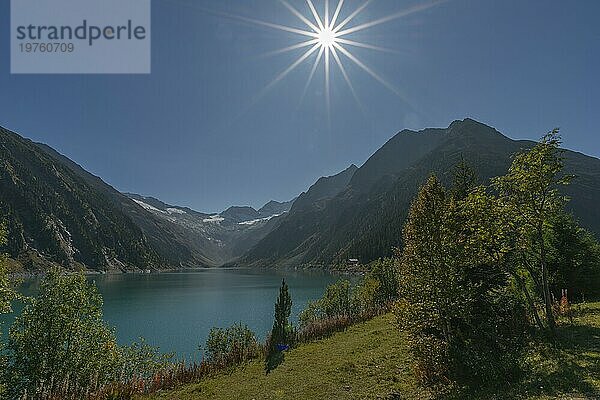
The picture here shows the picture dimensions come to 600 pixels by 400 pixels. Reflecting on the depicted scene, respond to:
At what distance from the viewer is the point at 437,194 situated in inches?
705

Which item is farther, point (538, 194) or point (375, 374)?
point (375, 374)

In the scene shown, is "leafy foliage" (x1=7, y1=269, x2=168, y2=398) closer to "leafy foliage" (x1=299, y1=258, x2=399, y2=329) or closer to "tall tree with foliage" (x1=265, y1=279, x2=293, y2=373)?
"tall tree with foliage" (x1=265, y1=279, x2=293, y2=373)

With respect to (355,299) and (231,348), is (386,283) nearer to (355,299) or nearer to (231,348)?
(355,299)

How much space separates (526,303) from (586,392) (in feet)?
30.1

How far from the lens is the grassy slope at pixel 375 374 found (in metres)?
11.9

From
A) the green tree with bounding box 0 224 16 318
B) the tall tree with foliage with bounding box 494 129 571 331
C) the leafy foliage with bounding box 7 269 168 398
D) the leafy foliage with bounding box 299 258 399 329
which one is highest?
the tall tree with foliage with bounding box 494 129 571 331

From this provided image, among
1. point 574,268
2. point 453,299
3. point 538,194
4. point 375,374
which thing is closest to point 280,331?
point 375,374

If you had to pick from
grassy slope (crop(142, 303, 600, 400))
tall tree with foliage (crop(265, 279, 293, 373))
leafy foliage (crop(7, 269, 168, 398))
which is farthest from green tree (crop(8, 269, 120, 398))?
tall tree with foliage (crop(265, 279, 293, 373))

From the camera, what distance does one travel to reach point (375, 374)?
1839cm

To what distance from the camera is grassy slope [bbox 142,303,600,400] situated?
1185cm

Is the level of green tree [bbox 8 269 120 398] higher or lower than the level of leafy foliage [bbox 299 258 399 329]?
higher

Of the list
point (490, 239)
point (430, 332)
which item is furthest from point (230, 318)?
point (490, 239)

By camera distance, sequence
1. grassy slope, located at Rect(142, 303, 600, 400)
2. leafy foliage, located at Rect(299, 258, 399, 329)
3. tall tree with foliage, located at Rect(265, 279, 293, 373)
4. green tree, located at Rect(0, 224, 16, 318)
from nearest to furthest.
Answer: grassy slope, located at Rect(142, 303, 600, 400) → green tree, located at Rect(0, 224, 16, 318) → tall tree with foliage, located at Rect(265, 279, 293, 373) → leafy foliage, located at Rect(299, 258, 399, 329)

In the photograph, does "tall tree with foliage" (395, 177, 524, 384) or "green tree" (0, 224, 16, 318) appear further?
"tall tree with foliage" (395, 177, 524, 384)
